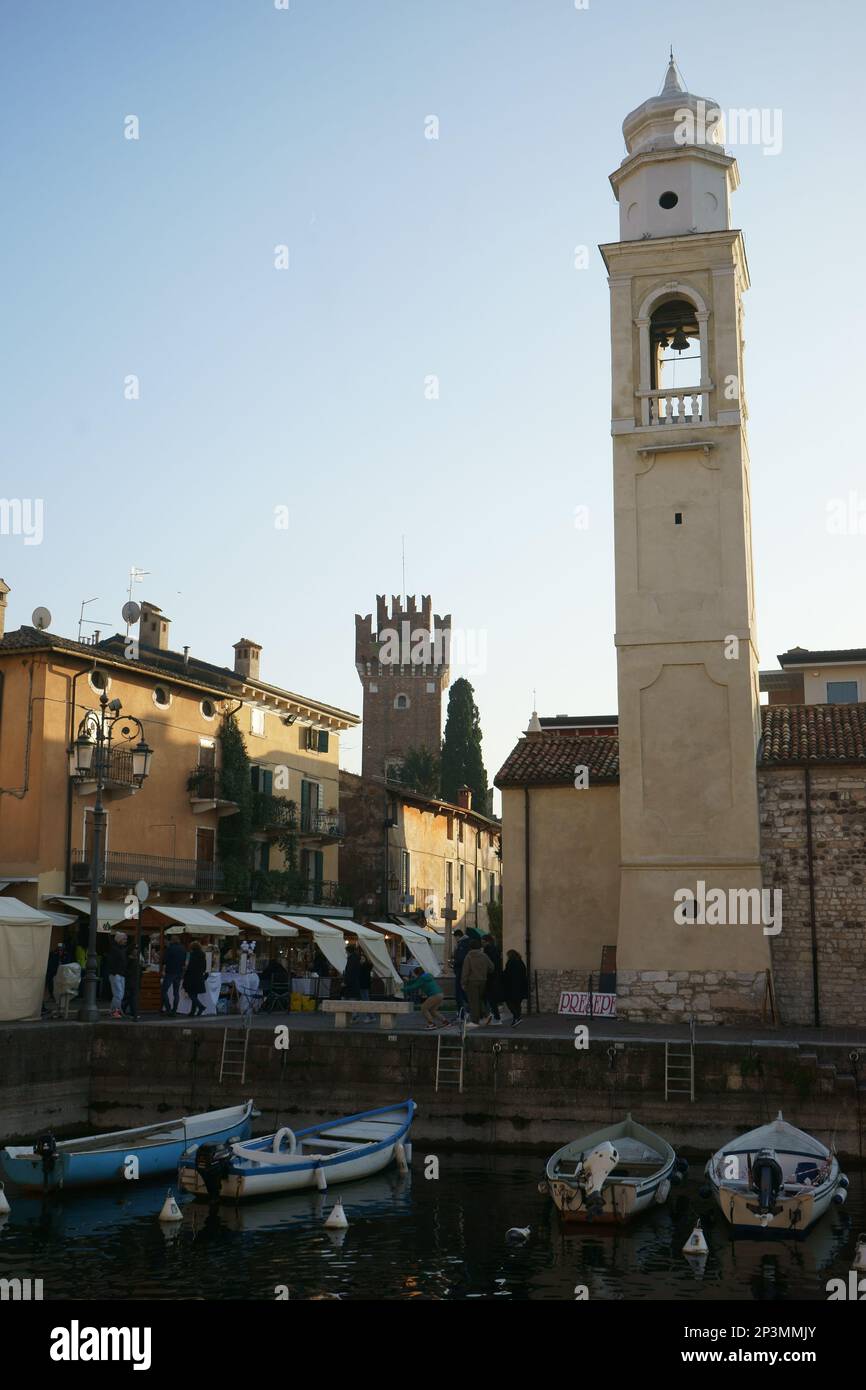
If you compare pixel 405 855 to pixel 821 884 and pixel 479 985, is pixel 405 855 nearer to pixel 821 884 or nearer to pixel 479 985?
pixel 821 884

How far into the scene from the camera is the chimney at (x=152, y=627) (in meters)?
49.2

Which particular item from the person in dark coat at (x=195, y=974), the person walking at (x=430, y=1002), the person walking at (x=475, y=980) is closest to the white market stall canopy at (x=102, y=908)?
the person in dark coat at (x=195, y=974)

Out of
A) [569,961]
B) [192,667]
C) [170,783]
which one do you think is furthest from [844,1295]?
[192,667]

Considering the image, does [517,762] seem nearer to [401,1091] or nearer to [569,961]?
[569,961]

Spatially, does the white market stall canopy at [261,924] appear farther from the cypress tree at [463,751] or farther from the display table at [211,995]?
the cypress tree at [463,751]

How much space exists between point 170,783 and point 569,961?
54.1 feet

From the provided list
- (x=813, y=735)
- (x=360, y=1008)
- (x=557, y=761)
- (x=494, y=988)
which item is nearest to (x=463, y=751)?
(x=557, y=761)

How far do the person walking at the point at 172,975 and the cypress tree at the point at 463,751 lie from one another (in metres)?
49.0

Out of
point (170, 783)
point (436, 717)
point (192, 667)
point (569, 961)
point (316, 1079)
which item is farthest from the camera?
point (436, 717)

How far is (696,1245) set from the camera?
15.8 metres

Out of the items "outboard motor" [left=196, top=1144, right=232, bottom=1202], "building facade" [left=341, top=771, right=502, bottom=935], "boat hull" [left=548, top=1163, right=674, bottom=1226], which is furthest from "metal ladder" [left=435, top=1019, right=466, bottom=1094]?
"building facade" [left=341, top=771, right=502, bottom=935]

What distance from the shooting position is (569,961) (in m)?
32.2

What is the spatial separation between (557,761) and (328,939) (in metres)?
8.42

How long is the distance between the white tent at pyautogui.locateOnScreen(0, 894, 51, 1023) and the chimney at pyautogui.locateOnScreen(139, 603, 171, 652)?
23818 mm
